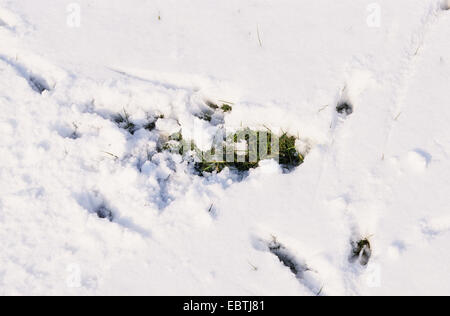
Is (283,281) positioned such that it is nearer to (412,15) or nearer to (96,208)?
(96,208)

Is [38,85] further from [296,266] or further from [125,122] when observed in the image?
[296,266]

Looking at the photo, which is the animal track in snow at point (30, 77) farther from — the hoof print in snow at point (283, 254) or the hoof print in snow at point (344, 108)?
the hoof print in snow at point (344, 108)

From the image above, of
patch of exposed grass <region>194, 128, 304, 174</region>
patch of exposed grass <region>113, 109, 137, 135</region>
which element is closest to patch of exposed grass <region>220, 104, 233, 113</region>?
patch of exposed grass <region>194, 128, 304, 174</region>

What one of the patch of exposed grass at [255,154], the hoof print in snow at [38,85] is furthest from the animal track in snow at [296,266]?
the hoof print in snow at [38,85]

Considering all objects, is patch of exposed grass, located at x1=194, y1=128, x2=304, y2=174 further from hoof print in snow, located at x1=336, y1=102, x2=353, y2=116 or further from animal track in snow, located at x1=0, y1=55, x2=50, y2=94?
animal track in snow, located at x1=0, y1=55, x2=50, y2=94

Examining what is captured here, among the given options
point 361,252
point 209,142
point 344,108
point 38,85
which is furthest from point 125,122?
point 361,252
